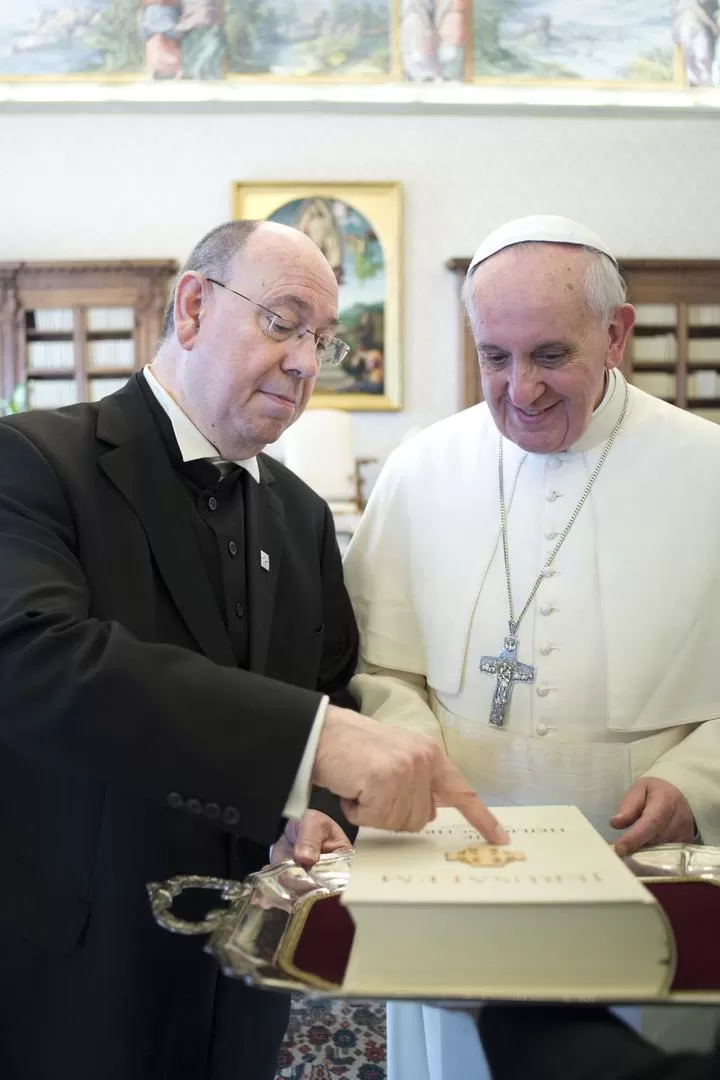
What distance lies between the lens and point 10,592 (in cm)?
128

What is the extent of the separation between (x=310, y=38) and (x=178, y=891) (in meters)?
9.13

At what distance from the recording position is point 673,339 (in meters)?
8.93

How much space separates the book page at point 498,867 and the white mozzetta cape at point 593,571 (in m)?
0.58

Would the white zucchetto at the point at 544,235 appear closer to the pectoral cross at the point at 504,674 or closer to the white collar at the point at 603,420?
the white collar at the point at 603,420

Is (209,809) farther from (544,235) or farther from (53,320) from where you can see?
(53,320)

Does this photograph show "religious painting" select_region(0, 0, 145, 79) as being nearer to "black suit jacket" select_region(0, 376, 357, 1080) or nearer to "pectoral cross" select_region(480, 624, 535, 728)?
"black suit jacket" select_region(0, 376, 357, 1080)

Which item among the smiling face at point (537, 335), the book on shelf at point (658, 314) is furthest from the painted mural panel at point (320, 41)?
the smiling face at point (537, 335)

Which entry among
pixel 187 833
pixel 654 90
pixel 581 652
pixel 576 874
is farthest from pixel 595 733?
pixel 654 90

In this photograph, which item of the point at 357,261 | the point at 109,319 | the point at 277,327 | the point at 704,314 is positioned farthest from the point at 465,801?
the point at 704,314

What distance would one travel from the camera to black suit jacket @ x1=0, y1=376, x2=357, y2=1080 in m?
1.15

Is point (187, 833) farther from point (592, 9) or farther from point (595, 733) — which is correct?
point (592, 9)

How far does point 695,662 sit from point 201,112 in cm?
842

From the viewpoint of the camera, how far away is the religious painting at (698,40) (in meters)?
8.85

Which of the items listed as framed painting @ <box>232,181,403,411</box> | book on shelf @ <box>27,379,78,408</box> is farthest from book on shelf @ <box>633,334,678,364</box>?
book on shelf @ <box>27,379,78,408</box>
